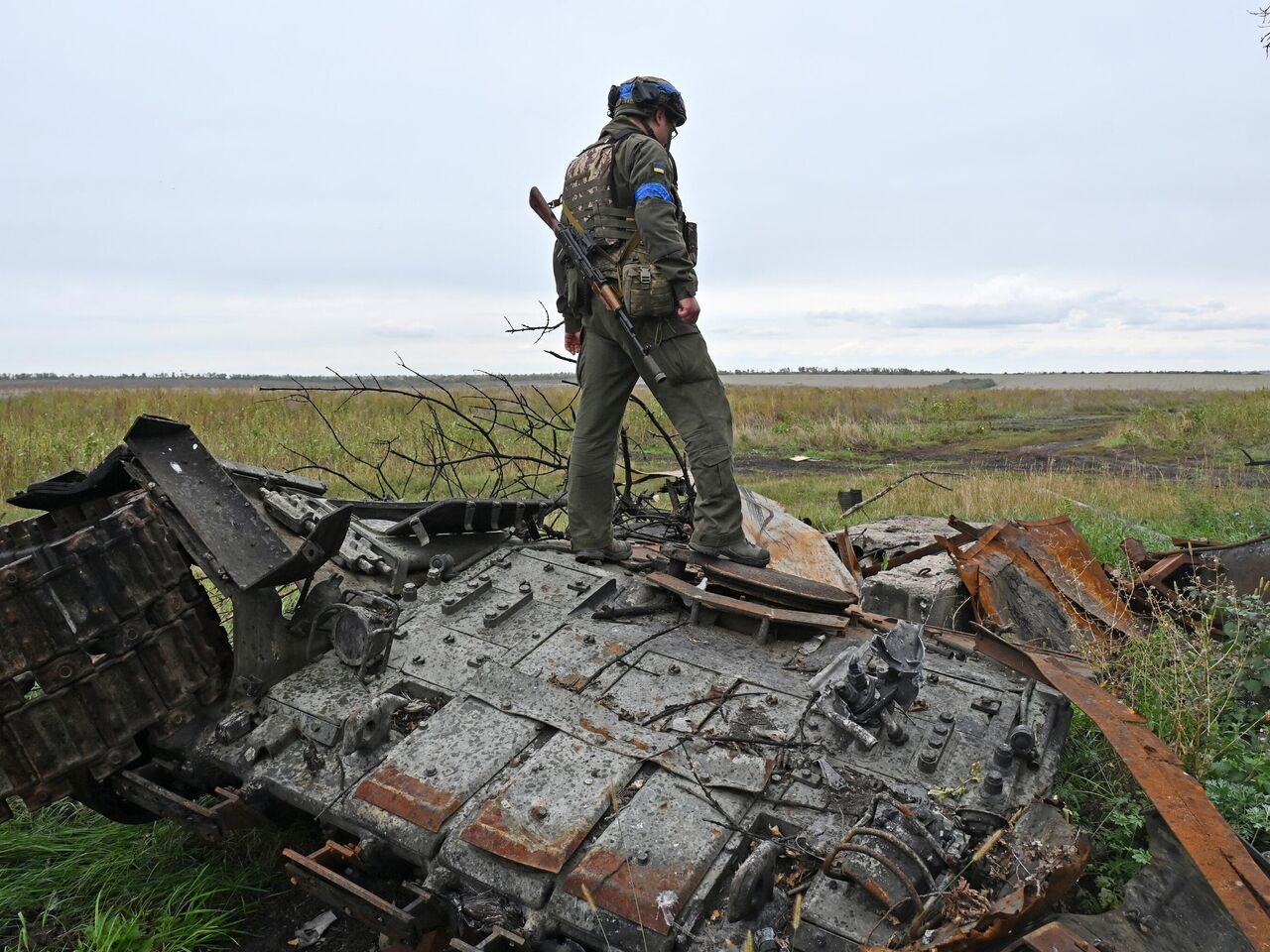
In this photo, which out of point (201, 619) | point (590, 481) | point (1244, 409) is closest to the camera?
point (201, 619)

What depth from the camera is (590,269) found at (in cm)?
411

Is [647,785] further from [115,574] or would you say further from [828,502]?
[828,502]

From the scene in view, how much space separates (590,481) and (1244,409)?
68.1ft

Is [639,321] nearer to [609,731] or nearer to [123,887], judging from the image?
[609,731]

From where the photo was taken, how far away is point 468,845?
244 cm

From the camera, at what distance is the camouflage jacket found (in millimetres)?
3805

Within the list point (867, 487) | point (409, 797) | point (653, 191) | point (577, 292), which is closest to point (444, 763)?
point (409, 797)

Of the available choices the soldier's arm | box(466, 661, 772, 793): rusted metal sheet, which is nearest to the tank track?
box(466, 661, 772, 793): rusted metal sheet

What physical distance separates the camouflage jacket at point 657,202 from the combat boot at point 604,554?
3.98 ft

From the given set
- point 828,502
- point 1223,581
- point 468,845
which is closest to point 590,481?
point 468,845

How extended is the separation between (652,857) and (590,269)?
8.79 ft

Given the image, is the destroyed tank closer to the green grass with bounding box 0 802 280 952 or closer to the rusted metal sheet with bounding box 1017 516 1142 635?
the green grass with bounding box 0 802 280 952

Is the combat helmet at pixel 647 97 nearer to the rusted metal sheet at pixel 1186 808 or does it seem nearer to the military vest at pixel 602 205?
the military vest at pixel 602 205

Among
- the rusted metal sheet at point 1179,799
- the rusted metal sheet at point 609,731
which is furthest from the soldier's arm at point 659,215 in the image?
the rusted metal sheet at point 1179,799
